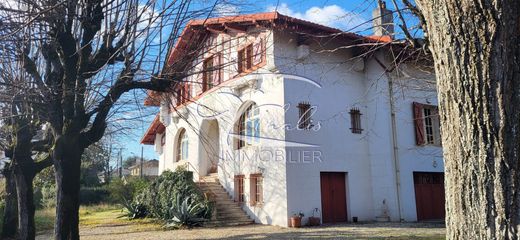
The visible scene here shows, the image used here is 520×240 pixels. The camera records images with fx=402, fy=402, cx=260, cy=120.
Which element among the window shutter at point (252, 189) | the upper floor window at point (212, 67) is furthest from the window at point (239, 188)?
the upper floor window at point (212, 67)

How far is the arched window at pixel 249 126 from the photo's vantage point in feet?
49.1

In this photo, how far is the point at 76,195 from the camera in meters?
7.87

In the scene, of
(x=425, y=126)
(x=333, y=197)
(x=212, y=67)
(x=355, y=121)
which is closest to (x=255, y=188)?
(x=333, y=197)

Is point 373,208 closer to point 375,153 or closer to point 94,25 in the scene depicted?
point 375,153

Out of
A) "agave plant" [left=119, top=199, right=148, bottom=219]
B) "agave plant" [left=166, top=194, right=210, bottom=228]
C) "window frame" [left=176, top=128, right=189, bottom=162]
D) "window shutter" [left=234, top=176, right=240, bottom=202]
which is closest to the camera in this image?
"agave plant" [left=166, top=194, right=210, bottom=228]

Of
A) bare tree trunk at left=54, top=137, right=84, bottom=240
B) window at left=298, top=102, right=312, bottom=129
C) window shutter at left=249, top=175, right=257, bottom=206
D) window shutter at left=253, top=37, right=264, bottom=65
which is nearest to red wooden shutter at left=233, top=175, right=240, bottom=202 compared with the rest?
window shutter at left=249, top=175, right=257, bottom=206

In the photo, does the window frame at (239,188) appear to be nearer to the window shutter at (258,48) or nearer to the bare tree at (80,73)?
the window shutter at (258,48)

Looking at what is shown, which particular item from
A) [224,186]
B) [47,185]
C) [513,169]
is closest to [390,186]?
[224,186]

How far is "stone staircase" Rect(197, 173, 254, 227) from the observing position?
47.1 feet

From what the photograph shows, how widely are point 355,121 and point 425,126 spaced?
3.19 metres

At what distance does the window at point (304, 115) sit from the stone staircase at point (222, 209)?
4.00m

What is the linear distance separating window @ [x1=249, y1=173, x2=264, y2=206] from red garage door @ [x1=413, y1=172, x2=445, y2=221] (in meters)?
5.80

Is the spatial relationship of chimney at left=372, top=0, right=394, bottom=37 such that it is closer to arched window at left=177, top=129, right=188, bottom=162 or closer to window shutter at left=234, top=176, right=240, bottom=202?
window shutter at left=234, top=176, right=240, bottom=202

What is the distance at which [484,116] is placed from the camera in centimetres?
247
